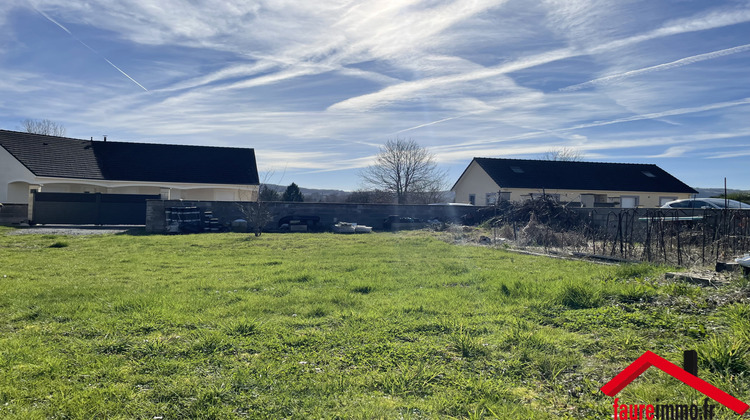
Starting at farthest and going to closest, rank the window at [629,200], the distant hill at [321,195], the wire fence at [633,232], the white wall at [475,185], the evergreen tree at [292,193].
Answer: the distant hill at [321,195] < the evergreen tree at [292,193] < the window at [629,200] < the white wall at [475,185] < the wire fence at [633,232]

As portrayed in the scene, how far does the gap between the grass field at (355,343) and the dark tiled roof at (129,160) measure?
27.0 m

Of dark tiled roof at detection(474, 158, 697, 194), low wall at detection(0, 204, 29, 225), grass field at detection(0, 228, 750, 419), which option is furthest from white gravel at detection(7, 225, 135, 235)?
dark tiled roof at detection(474, 158, 697, 194)

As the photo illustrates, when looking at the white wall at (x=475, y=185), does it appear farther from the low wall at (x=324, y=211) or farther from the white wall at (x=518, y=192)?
the low wall at (x=324, y=211)

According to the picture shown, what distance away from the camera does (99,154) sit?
3459 cm

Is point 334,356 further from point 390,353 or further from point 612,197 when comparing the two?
point 612,197

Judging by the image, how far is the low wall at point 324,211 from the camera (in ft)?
78.7

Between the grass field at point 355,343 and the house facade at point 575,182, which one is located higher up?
the house facade at point 575,182

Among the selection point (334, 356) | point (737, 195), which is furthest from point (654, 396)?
point (737, 195)

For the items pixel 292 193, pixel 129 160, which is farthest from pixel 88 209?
pixel 292 193

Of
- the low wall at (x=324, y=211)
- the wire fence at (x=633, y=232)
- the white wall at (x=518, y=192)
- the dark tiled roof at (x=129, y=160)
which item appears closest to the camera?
the wire fence at (x=633, y=232)

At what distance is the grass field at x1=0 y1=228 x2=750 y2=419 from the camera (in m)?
3.64

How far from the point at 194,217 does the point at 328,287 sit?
730 inches

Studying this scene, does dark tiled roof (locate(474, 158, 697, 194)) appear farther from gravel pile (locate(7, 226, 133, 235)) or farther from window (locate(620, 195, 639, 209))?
gravel pile (locate(7, 226, 133, 235))

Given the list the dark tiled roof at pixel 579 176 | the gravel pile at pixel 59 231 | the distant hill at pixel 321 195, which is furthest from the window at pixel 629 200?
the gravel pile at pixel 59 231
